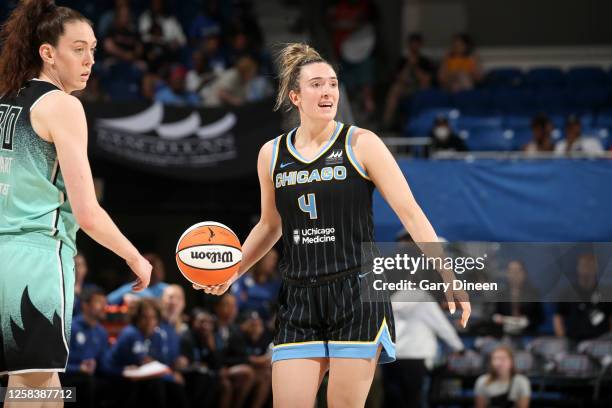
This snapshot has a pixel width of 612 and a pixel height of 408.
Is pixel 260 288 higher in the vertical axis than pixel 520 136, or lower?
lower

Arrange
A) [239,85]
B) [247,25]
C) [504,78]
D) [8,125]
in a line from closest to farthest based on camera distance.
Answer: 1. [8,125]
2. [239,85]
3. [247,25]
4. [504,78]

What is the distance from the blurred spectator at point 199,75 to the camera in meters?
12.9

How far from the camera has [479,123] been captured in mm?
13000

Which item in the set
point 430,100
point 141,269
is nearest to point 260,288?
point 430,100

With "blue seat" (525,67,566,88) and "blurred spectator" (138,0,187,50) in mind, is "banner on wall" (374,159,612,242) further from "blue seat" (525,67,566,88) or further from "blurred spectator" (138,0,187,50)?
"blurred spectator" (138,0,187,50)

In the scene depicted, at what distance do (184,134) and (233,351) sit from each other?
2.60 meters

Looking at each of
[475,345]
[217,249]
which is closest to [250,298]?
[475,345]

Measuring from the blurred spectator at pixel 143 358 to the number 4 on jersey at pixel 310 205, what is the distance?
5.18 metres

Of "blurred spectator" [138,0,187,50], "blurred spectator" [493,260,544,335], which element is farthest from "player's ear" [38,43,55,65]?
"blurred spectator" [138,0,187,50]

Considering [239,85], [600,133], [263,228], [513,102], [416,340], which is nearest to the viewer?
[263,228]

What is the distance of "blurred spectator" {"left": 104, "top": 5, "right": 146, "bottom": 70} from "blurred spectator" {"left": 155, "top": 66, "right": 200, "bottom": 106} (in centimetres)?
68

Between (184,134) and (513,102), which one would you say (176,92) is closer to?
(184,134)

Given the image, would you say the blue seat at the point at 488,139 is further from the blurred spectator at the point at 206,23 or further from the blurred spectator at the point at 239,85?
the blurred spectator at the point at 206,23

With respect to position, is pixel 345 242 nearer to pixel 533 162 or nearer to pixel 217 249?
pixel 217 249
